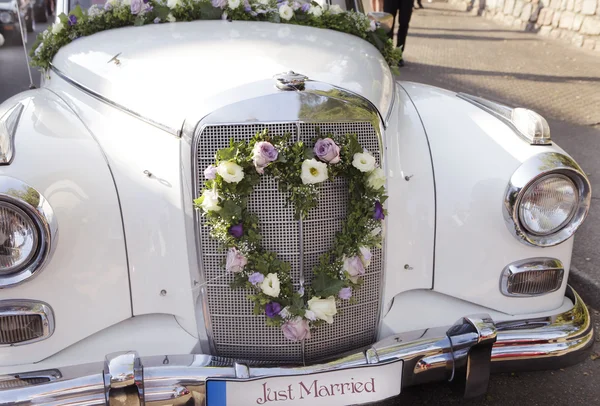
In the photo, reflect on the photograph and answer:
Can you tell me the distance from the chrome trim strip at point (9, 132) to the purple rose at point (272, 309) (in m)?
0.97

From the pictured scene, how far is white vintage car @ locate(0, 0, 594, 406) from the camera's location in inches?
78.5

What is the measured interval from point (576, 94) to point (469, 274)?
5.79 metres

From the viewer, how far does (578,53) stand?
954cm

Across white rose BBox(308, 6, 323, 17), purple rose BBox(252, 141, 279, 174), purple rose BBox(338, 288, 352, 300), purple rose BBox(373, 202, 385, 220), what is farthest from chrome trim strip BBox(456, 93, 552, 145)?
purple rose BBox(252, 141, 279, 174)

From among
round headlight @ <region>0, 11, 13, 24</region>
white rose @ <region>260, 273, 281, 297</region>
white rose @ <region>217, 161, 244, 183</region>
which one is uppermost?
white rose @ <region>217, 161, 244, 183</region>

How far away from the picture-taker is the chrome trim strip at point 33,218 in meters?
1.91

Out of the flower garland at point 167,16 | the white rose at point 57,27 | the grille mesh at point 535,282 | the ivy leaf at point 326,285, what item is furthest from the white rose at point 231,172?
the white rose at point 57,27

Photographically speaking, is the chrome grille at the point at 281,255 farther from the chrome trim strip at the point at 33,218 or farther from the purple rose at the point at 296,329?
the chrome trim strip at the point at 33,218

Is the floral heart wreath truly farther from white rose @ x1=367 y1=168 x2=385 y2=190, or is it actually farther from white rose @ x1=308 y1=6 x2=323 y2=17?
white rose @ x1=308 y1=6 x2=323 y2=17

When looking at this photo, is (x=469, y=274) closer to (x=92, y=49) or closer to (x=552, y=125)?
(x=92, y=49)

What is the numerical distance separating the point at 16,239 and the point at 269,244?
31.6 inches

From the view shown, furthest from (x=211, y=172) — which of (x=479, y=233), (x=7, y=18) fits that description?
(x=7, y=18)

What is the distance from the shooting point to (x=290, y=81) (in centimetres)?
218

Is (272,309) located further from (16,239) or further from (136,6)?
(136,6)
